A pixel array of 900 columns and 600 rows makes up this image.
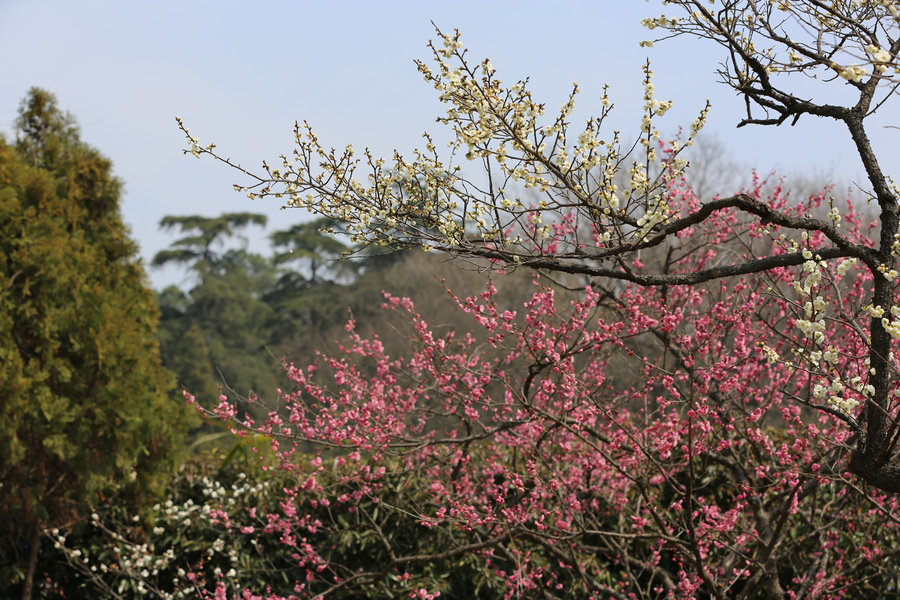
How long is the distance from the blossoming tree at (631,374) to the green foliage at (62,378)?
1437 mm

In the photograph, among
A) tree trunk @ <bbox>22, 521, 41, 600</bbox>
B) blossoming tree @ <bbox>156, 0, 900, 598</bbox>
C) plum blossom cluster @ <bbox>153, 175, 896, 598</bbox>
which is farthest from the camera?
tree trunk @ <bbox>22, 521, 41, 600</bbox>

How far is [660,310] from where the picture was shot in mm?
4809

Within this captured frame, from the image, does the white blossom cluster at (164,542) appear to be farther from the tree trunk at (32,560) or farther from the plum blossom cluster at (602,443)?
the plum blossom cluster at (602,443)

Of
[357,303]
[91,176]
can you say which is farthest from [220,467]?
[357,303]

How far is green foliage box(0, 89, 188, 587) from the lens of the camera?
6.62m

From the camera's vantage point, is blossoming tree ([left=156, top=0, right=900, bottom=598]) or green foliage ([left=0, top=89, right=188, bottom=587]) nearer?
blossoming tree ([left=156, top=0, right=900, bottom=598])

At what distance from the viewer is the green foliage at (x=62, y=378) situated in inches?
261

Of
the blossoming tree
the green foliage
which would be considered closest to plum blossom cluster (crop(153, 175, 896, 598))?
the blossoming tree

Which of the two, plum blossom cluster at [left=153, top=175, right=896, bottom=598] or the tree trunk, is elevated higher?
plum blossom cluster at [left=153, top=175, right=896, bottom=598]

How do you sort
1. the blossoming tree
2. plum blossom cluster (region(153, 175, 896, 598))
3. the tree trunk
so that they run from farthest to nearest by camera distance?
the tree trunk → plum blossom cluster (region(153, 175, 896, 598)) → the blossoming tree

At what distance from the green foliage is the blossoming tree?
4.72 feet

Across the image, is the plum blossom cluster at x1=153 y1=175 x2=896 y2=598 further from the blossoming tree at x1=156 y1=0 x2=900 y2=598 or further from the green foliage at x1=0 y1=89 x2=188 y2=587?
the green foliage at x1=0 y1=89 x2=188 y2=587

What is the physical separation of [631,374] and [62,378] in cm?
440

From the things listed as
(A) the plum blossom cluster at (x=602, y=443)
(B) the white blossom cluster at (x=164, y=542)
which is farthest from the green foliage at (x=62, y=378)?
(A) the plum blossom cluster at (x=602, y=443)
